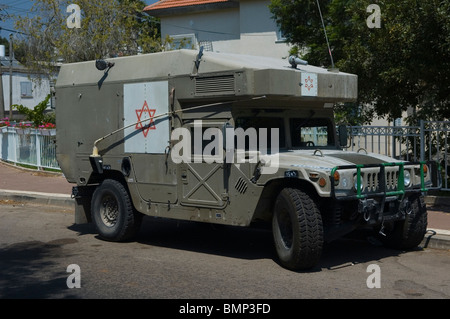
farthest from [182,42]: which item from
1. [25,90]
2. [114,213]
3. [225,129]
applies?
[25,90]

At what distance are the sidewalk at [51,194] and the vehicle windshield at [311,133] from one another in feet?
6.60

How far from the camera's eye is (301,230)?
7348mm

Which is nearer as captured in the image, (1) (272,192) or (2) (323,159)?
(2) (323,159)

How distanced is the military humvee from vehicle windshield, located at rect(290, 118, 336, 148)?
0.02 metres

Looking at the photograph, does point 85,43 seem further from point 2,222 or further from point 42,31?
point 2,222

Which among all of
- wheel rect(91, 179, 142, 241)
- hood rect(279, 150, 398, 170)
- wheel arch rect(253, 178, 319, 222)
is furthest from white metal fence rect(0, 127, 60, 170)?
hood rect(279, 150, 398, 170)

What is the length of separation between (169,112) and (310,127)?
2013 mm

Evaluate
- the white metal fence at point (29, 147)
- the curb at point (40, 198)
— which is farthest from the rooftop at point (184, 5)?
the curb at point (40, 198)

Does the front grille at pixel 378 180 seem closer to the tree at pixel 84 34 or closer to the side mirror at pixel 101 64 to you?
the side mirror at pixel 101 64

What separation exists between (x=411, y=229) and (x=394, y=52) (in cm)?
489

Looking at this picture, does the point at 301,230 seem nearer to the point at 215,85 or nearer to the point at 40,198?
the point at 215,85

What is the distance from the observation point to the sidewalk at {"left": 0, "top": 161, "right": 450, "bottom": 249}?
9227 mm

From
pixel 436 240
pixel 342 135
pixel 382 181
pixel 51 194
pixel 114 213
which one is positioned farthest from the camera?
pixel 51 194

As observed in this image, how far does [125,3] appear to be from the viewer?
77.0 feet
